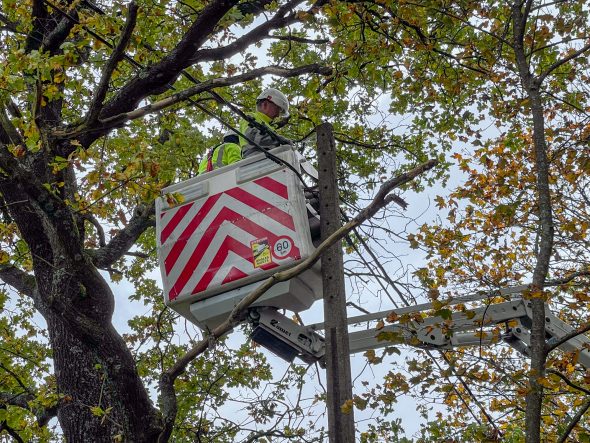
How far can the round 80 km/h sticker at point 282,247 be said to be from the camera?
21.0 feet

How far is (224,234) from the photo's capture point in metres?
6.81

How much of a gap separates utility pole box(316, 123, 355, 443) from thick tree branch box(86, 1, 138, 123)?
6.94ft

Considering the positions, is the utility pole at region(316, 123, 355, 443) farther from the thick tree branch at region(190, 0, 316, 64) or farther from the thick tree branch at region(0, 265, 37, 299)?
the thick tree branch at region(0, 265, 37, 299)

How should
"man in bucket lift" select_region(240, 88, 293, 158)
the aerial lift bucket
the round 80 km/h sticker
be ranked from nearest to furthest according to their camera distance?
the round 80 km/h sticker < the aerial lift bucket < "man in bucket lift" select_region(240, 88, 293, 158)

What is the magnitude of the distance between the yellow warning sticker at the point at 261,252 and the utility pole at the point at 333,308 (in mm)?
497

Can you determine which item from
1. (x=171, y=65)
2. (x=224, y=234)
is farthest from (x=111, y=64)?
(x=224, y=234)

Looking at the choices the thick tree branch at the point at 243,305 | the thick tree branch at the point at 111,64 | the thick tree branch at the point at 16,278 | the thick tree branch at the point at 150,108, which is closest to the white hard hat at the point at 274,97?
the thick tree branch at the point at 150,108

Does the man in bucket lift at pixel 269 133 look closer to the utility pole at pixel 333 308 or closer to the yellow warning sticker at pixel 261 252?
the utility pole at pixel 333 308

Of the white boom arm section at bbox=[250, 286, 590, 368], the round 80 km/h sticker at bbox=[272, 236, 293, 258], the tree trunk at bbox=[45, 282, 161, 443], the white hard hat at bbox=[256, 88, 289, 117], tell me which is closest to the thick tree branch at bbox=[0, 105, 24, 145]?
the tree trunk at bbox=[45, 282, 161, 443]

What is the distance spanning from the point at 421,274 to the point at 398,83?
3715 millimetres

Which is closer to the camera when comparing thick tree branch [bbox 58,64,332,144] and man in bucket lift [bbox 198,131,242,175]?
thick tree branch [bbox 58,64,332,144]

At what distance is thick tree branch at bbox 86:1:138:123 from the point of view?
18.0ft

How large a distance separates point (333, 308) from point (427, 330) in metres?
0.85

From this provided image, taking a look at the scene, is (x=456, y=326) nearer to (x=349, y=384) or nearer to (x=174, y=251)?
(x=349, y=384)
